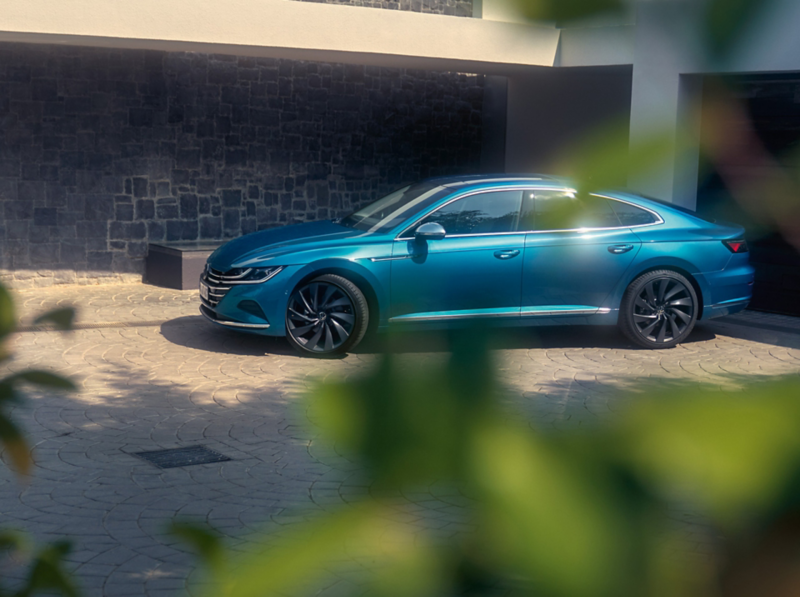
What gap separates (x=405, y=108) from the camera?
51.6 feet

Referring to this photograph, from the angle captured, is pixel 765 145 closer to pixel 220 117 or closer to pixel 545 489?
pixel 545 489

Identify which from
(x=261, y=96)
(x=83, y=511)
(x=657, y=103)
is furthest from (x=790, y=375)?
(x=261, y=96)

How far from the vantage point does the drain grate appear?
5.64 m

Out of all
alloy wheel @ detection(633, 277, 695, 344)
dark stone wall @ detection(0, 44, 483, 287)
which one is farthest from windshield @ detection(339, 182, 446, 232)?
dark stone wall @ detection(0, 44, 483, 287)

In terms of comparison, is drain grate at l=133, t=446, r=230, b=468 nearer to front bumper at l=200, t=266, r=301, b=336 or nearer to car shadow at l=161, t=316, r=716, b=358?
front bumper at l=200, t=266, r=301, b=336

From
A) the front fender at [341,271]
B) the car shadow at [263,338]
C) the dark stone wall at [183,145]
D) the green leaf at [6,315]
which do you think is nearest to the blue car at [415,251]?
the front fender at [341,271]

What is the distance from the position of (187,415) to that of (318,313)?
6.41 ft

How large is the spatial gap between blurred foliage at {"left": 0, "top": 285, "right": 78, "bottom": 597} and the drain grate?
15.2 ft

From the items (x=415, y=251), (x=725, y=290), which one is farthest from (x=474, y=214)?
(x=725, y=290)

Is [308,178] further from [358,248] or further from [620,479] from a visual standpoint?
[620,479]

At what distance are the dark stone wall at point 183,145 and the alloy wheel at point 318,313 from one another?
12.1 ft

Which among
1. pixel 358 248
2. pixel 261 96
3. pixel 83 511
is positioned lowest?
pixel 83 511

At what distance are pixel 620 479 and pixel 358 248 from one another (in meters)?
7.65

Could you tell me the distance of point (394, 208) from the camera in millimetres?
8906
